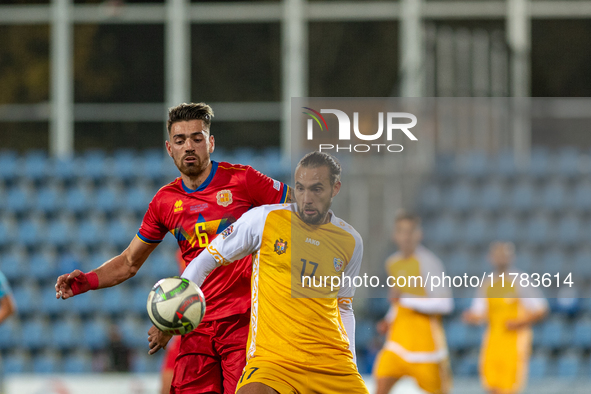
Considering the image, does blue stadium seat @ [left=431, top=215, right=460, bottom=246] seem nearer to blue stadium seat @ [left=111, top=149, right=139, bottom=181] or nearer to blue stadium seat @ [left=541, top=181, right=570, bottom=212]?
blue stadium seat @ [left=541, top=181, right=570, bottom=212]

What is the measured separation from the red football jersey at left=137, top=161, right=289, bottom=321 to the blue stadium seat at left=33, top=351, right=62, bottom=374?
22.2ft

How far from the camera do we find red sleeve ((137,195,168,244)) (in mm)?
4199

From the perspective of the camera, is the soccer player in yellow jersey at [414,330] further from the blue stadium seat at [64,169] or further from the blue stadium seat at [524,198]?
the blue stadium seat at [64,169]

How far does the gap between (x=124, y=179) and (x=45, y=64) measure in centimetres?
252

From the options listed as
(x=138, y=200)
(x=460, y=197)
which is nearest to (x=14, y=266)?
(x=138, y=200)

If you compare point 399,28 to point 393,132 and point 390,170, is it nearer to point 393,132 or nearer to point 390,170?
point 390,170

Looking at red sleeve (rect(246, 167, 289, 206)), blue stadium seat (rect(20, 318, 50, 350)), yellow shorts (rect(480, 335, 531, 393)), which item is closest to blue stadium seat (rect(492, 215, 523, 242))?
yellow shorts (rect(480, 335, 531, 393))

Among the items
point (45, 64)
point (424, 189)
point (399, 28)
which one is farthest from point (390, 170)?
point (45, 64)

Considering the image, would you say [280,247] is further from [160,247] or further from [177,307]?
[160,247]

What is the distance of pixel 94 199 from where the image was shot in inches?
448

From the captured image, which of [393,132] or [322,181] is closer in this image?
[322,181]

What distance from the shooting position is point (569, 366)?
9.63 m

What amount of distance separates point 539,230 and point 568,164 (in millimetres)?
1386

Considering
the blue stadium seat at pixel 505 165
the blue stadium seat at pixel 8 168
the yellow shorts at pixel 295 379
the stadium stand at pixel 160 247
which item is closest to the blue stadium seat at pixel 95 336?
the stadium stand at pixel 160 247
